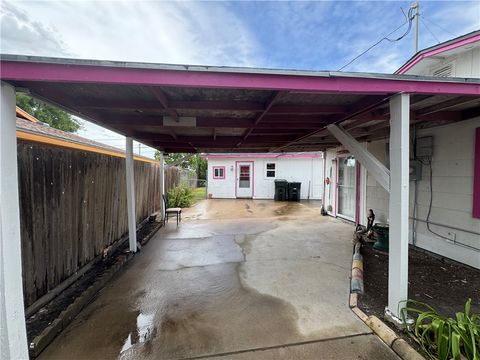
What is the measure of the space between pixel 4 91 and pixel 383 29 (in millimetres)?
12429

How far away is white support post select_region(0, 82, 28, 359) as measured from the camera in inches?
64.4

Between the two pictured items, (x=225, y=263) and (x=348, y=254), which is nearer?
(x=225, y=263)

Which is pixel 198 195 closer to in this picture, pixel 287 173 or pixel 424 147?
pixel 287 173

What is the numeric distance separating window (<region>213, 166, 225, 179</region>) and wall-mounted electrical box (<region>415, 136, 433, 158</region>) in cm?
976

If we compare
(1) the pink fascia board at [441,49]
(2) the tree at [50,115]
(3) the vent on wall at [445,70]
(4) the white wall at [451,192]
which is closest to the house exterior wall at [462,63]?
(3) the vent on wall at [445,70]

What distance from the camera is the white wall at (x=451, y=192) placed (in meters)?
3.56

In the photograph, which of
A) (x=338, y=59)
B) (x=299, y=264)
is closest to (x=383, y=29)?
(x=338, y=59)

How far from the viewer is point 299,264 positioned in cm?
391

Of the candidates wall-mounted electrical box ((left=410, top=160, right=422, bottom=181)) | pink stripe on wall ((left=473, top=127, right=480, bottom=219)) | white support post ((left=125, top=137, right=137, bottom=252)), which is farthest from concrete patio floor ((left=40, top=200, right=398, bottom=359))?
pink stripe on wall ((left=473, top=127, right=480, bottom=219))

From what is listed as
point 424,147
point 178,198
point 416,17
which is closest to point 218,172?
point 178,198

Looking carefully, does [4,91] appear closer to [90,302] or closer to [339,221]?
[90,302]

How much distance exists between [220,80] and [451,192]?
14.2ft

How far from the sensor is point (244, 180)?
518 inches

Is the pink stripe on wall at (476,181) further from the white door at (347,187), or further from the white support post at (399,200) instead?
the white door at (347,187)
